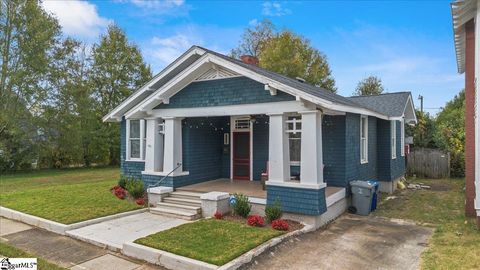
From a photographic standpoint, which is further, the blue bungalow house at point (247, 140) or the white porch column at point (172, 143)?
the white porch column at point (172, 143)

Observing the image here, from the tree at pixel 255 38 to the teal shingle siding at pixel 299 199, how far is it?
1166 inches

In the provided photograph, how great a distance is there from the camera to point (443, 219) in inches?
346

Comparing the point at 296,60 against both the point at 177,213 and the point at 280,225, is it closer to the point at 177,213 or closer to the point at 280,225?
the point at 177,213

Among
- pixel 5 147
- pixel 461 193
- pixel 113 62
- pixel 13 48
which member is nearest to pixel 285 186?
pixel 461 193

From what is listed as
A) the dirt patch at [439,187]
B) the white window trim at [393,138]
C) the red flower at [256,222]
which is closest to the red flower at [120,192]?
the red flower at [256,222]

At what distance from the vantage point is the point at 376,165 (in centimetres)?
1343

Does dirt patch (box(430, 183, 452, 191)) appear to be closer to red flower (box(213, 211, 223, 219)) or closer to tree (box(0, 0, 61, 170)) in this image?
red flower (box(213, 211, 223, 219))

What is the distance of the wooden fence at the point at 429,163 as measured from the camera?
17484 millimetres

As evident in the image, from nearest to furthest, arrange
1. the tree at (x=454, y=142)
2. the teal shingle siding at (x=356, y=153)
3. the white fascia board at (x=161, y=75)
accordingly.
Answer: the teal shingle siding at (x=356, y=153) < the white fascia board at (x=161, y=75) < the tree at (x=454, y=142)

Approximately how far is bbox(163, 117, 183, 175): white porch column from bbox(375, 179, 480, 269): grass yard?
655cm

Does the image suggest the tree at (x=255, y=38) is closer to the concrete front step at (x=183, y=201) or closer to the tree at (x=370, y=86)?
the tree at (x=370, y=86)

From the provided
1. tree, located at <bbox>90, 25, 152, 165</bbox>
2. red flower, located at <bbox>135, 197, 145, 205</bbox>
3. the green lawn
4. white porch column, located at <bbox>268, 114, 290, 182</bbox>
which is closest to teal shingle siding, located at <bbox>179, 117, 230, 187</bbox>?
red flower, located at <bbox>135, 197, 145, 205</bbox>

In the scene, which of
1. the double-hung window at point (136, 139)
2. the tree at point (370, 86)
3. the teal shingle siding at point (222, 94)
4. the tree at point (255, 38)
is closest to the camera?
the teal shingle siding at point (222, 94)

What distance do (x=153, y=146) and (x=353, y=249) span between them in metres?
7.18
